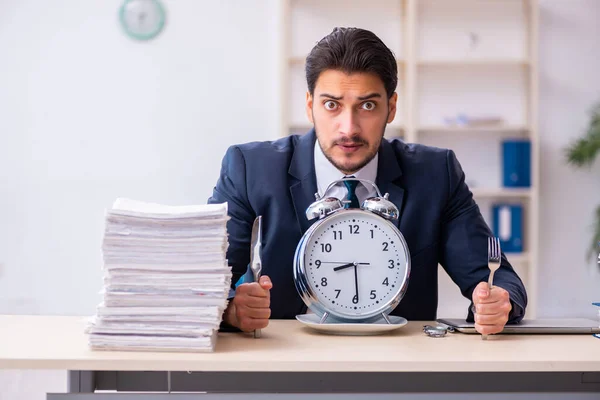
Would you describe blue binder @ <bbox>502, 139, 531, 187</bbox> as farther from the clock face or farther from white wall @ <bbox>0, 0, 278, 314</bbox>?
the clock face

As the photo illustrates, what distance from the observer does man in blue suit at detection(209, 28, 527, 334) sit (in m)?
1.90

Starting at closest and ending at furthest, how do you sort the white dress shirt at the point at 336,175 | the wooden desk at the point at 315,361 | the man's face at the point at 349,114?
1. the wooden desk at the point at 315,361
2. the man's face at the point at 349,114
3. the white dress shirt at the point at 336,175

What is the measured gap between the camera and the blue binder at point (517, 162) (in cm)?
454

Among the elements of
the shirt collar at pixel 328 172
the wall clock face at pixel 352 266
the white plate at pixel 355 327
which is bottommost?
the white plate at pixel 355 327

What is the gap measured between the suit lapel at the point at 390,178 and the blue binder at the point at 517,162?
2641 millimetres

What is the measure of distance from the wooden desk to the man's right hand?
1.2 inches

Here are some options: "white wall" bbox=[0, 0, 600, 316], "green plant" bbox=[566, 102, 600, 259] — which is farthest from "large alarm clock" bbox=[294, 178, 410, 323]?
"green plant" bbox=[566, 102, 600, 259]

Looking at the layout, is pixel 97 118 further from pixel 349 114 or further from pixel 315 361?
pixel 315 361

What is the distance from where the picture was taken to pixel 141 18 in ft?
15.3

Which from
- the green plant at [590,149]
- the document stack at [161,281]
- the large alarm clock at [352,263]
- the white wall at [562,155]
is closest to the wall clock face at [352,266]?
the large alarm clock at [352,263]

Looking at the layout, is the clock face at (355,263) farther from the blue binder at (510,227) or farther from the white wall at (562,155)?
the white wall at (562,155)

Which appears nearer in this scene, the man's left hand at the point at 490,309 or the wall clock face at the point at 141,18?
the man's left hand at the point at 490,309

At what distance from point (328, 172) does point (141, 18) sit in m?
2.98

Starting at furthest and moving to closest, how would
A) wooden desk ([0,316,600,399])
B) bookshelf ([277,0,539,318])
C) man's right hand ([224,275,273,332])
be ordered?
1. bookshelf ([277,0,539,318])
2. man's right hand ([224,275,273,332])
3. wooden desk ([0,316,600,399])
